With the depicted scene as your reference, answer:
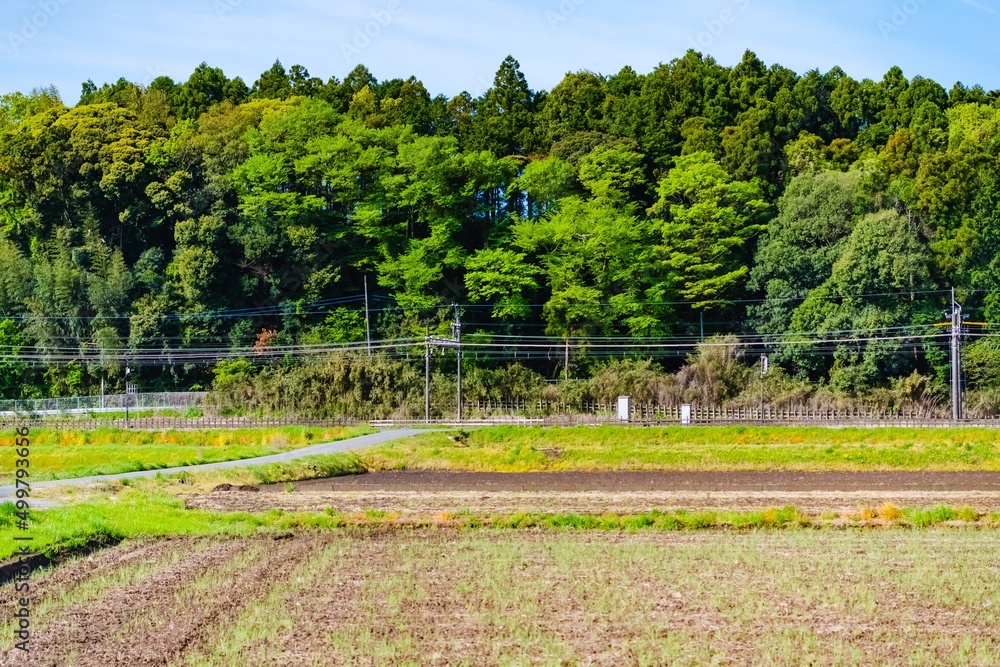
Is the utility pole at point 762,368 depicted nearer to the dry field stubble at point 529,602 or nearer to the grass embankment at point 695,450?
the grass embankment at point 695,450

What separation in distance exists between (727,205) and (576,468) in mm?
36380

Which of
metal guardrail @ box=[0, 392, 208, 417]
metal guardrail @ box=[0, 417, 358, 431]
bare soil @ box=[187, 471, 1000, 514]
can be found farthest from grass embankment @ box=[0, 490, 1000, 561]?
metal guardrail @ box=[0, 392, 208, 417]

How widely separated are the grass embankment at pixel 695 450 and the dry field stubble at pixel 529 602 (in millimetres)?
17469

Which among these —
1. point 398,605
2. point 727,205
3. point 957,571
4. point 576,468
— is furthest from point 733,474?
point 727,205

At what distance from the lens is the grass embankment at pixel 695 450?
131 ft

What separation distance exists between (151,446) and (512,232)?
32.9m

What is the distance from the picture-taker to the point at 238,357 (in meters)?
70.1

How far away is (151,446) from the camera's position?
1871 inches

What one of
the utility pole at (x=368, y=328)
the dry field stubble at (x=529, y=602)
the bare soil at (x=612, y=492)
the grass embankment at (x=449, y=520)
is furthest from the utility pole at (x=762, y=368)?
the dry field stubble at (x=529, y=602)

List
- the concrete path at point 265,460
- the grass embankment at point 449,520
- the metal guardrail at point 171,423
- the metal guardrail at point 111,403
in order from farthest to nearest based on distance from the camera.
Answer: the metal guardrail at point 111,403
the metal guardrail at point 171,423
the concrete path at point 265,460
the grass embankment at point 449,520

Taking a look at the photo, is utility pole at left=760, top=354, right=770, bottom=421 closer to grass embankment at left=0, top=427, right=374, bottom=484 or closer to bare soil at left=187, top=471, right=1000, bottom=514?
grass embankment at left=0, top=427, right=374, bottom=484

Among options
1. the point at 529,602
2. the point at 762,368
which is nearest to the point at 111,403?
the point at 762,368

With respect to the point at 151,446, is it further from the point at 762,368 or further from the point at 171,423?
the point at 762,368

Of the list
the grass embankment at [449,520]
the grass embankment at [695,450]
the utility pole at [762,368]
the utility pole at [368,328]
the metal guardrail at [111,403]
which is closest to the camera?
the grass embankment at [449,520]
